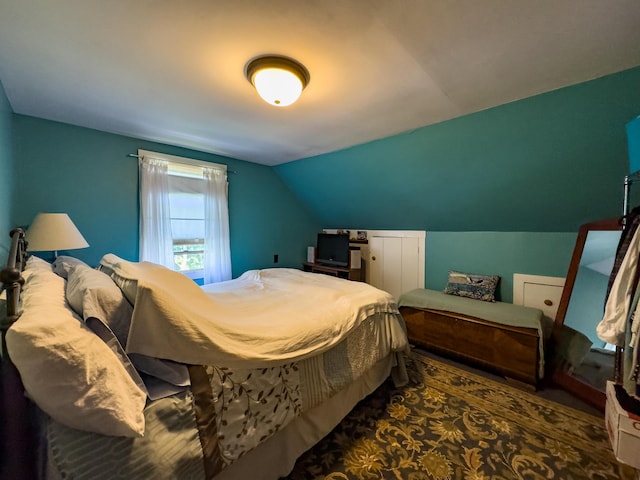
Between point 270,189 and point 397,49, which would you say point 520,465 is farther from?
point 270,189

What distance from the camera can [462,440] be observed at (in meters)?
1.62

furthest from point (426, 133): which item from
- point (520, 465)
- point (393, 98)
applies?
point (520, 465)

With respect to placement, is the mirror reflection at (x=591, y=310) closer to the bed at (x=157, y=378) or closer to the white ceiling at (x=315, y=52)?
the white ceiling at (x=315, y=52)

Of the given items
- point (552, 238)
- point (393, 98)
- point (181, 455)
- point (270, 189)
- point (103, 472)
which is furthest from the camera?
point (270, 189)

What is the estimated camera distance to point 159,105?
78.9 inches

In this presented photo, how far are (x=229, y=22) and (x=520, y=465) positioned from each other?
279 centimetres

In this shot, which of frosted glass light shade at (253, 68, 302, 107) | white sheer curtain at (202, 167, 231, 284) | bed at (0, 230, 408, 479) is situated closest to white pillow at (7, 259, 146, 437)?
bed at (0, 230, 408, 479)

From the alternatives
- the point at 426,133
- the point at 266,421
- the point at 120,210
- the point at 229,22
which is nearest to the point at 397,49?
the point at 229,22

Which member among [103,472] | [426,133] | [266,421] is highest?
[426,133]

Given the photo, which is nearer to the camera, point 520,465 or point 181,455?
point 181,455

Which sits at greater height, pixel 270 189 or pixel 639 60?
pixel 639 60

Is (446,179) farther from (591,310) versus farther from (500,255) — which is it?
(591,310)

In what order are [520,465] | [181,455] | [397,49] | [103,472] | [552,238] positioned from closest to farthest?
[103,472]
[181,455]
[397,49]
[520,465]
[552,238]

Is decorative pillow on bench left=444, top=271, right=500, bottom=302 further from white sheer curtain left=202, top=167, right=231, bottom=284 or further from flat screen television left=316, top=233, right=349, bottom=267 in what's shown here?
white sheer curtain left=202, top=167, right=231, bottom=284
